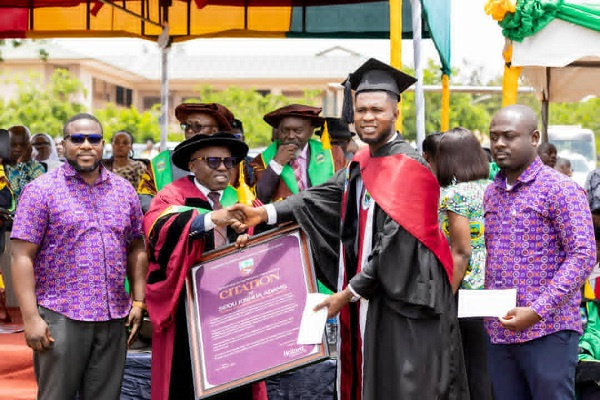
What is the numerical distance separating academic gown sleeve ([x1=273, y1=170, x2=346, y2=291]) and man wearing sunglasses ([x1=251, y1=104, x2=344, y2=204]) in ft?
6.07

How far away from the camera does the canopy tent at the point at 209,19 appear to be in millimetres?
10305

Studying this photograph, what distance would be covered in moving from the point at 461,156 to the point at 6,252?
5.26 m

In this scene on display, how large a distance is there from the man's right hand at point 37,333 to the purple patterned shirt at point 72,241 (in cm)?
12

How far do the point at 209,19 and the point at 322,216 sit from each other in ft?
21.2

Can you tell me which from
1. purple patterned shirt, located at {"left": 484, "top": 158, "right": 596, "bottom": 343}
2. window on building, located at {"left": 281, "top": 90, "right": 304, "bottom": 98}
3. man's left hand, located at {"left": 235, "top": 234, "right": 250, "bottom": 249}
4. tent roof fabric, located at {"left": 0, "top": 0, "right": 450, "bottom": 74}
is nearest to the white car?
tent roof fabric, located at {"left": 0, "top": 0, "right": 450, "bottom": 74}

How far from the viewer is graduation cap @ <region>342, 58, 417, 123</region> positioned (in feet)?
13.4

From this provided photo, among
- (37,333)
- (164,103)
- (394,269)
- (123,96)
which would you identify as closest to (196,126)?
(37,333)

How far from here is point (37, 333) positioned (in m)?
4.34

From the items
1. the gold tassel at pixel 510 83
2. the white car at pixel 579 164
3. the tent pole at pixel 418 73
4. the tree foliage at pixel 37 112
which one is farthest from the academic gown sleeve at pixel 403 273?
the tree foliage at pixel 37 112

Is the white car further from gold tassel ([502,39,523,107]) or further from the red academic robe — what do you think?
the red academic robe

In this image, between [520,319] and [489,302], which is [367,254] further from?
[520,319]

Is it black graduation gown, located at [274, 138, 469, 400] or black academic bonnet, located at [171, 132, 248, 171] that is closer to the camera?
black graduation gown, located at [274, 138, 469, 400]

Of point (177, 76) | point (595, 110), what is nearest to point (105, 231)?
point (595, 110)

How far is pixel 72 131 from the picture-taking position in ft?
14.9
